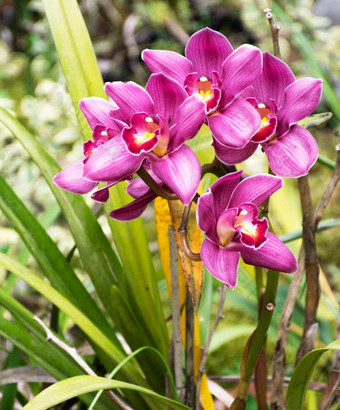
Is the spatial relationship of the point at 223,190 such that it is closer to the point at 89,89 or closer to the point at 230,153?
the point at 230,153

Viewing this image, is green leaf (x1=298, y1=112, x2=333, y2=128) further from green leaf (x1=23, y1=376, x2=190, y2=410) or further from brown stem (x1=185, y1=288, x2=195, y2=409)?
green leaf (x1=23, y1=376, x2=190, y2=410)

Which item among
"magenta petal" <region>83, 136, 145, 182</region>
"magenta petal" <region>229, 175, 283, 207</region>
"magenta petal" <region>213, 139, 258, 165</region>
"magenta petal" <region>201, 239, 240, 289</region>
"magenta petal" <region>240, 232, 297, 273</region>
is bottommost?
"magenta petal" <region>240, 232, 297, 273</region>

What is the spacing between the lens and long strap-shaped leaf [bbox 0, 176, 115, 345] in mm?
653

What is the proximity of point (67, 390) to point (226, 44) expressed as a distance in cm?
33

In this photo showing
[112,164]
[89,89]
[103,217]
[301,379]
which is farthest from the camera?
[103,217]

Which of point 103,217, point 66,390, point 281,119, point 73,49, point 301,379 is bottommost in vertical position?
point 103,217

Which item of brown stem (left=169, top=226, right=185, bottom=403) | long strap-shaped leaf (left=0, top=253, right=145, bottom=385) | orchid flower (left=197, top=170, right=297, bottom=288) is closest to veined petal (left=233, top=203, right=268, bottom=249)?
orchid flower (left=197, top=170, right=297, bottom=288)

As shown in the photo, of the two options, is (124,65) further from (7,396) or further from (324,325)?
(7,396)

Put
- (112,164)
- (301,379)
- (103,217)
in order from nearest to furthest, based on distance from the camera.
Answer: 1. (112,164)
2. (301,379)
3. (103,217)

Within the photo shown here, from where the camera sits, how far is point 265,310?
0.48 meters

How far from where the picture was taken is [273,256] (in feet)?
1.42

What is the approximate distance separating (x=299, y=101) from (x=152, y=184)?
0.15 meters

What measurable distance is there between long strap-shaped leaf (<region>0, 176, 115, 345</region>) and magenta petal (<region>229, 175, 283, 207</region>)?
302 millimetres

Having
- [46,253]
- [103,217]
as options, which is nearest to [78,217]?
[46,253]
